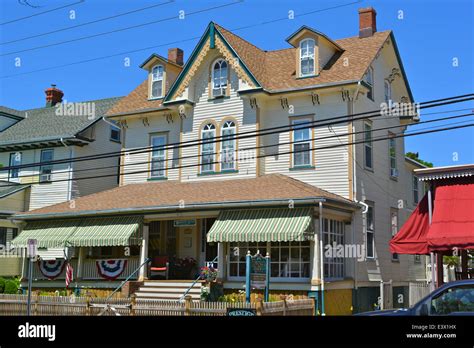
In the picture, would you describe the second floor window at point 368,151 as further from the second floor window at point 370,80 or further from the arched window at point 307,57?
the arched window at point 307,57

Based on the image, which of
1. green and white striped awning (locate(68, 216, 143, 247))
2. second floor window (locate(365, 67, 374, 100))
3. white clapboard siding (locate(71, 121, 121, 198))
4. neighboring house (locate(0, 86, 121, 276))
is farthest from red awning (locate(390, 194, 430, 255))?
white clapboard siding (locate(71, 121, 121, 198))

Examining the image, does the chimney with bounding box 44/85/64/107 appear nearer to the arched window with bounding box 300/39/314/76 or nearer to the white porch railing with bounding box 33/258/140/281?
the white porch railing with bounding box 33/258/140/281

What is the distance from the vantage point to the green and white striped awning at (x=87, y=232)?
2409cm

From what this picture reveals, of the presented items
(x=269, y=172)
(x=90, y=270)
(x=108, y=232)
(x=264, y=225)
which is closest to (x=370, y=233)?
(x=269, y=172)

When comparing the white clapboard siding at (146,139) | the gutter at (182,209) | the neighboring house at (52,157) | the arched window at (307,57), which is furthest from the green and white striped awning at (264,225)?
the neighboring house at (52,157)

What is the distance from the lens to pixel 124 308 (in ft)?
56.8

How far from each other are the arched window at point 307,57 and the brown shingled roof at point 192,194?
15.9 feet

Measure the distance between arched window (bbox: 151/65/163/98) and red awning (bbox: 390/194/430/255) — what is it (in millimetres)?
14968

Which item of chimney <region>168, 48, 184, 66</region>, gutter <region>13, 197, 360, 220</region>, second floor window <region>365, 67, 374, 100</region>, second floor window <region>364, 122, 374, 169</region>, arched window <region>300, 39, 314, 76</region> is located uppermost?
chimney <region>168, 48, 184, 66</region>

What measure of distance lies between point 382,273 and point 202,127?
413 inches

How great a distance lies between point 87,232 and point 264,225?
8.48 m

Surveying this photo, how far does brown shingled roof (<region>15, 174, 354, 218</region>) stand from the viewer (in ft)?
72.1

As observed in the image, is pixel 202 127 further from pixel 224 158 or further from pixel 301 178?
pixel 301 178
